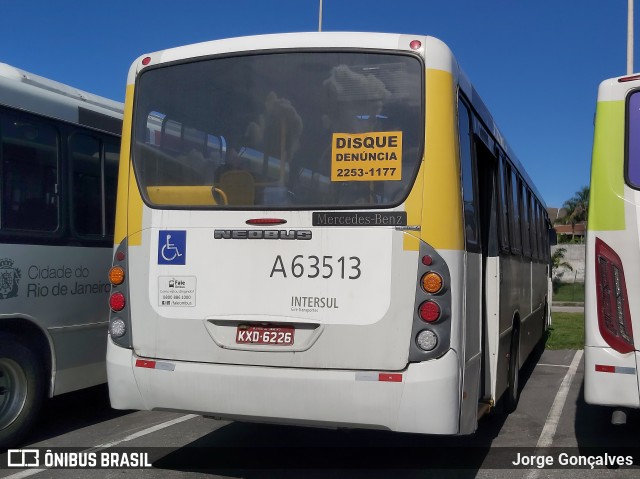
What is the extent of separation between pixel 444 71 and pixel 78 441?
458 centimetres

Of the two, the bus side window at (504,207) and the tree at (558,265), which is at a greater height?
the bus side window at (504,207)

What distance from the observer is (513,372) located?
841 cm

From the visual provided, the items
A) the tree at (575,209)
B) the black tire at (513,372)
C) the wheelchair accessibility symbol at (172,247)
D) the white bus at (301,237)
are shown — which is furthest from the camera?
the tree at (575,209)

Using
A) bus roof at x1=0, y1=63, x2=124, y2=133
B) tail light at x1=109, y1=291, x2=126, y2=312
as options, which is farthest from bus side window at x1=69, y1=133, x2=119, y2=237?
tail light at x1=109, y1=291, x2=126, y2=312

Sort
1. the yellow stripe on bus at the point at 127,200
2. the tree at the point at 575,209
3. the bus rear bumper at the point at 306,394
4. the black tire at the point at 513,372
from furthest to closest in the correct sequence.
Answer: the tree at the point at 575,209
the black tire at the point at 513,372
the yellow stripe on bus at the point at 127,200
the bus rear bumper at the point at 306,394

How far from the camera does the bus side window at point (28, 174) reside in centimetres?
643

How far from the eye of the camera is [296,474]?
587 cm

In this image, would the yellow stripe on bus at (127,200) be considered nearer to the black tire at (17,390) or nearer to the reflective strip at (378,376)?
the black tire at (17,390)

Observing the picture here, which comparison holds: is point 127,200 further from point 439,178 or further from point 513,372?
point 513,372

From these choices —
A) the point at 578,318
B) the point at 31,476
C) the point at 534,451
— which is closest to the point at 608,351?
the point at 534,451

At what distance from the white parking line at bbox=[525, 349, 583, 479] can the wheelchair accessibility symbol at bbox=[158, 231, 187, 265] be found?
3194 mm

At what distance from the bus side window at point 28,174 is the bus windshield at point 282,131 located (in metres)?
1.38

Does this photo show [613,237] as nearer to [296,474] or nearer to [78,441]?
[296,474]

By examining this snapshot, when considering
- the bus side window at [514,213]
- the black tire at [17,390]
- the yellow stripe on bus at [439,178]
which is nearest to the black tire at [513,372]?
the bus side window at [514,213]
